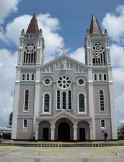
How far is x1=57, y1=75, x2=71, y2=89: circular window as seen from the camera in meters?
37.2

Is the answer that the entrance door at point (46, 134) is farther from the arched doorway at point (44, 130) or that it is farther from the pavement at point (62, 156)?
the pavement at point (62, 156)

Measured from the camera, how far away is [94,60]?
1549 inches

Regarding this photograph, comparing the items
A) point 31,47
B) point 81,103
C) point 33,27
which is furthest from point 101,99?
point 33,27

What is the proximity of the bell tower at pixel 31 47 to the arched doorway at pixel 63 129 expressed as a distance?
13.0 metres

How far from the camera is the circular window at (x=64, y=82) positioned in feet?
122

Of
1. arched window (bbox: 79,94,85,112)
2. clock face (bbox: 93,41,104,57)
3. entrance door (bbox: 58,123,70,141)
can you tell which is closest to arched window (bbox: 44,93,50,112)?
entrance door (bbox: 58,123,70,141)

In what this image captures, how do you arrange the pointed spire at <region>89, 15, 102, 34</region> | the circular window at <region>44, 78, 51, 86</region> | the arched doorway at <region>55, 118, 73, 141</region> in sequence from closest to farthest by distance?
the arched doorway at <region>55, 118, 73, 141</region>
the circular window at <region>44, 78, 51, 86</region>
the pointed spire at <region>89, 15, 102, 34</region>

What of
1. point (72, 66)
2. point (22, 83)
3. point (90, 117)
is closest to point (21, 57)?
point (22, 83)

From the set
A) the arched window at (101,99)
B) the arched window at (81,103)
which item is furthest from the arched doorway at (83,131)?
the arched window at (101,99)

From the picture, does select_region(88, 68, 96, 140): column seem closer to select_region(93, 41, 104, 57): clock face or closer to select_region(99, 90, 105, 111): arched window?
select_region(99, 90, 105, 111): arched window

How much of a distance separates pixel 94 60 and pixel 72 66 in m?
5.01

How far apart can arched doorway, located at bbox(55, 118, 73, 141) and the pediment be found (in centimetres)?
1047

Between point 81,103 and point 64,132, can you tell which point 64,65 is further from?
point 64,132

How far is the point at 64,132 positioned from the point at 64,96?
6.92 m
